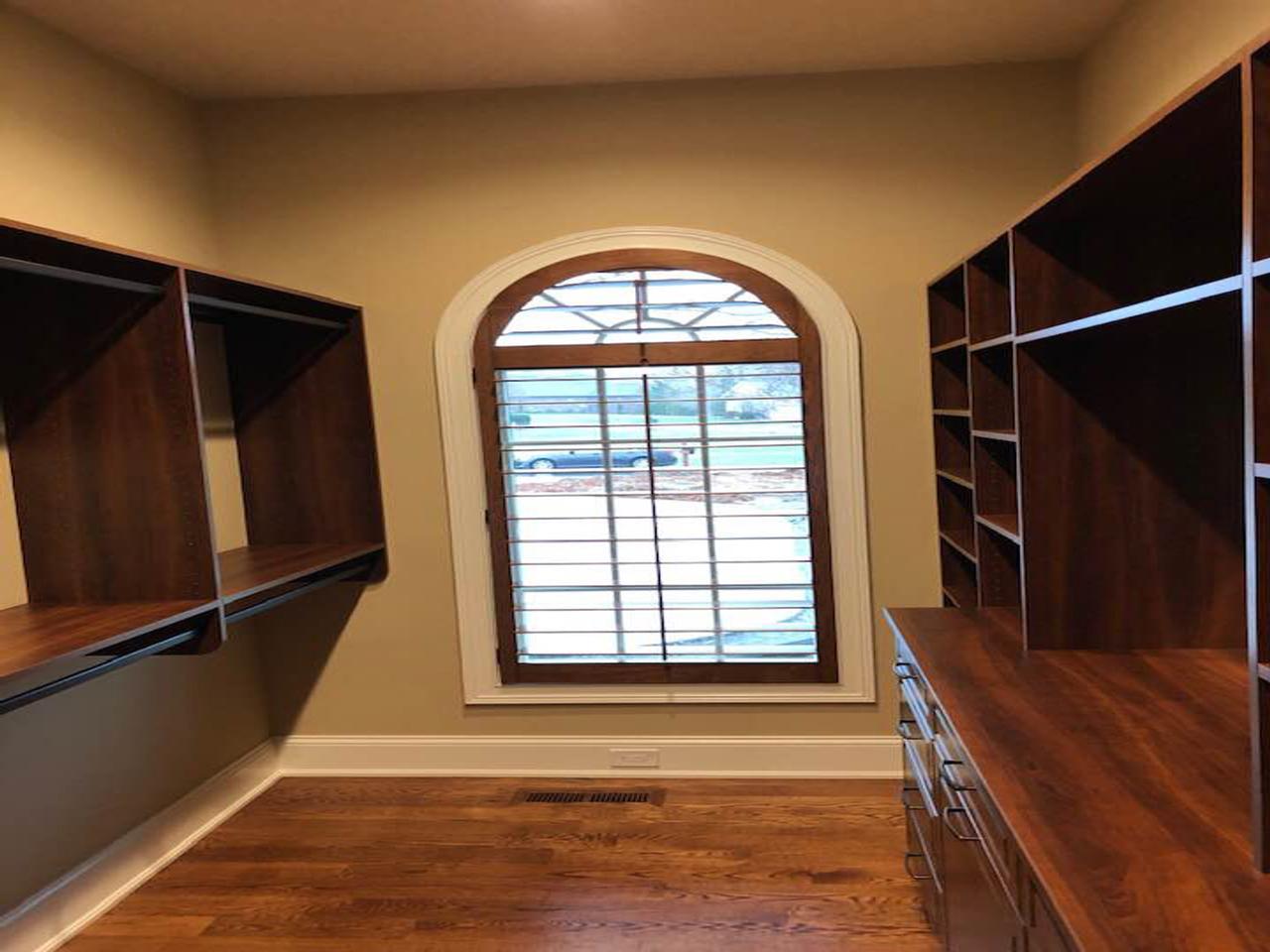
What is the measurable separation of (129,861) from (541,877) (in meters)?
1.29

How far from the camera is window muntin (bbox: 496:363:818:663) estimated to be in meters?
3.23

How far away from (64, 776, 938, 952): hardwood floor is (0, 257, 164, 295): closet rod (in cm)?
180

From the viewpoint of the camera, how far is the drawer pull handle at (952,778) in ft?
5.28

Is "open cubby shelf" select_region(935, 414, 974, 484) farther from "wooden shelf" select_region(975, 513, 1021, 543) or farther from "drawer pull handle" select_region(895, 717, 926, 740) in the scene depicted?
"drawer pull handle" select_region(895, 717, 926, 740)

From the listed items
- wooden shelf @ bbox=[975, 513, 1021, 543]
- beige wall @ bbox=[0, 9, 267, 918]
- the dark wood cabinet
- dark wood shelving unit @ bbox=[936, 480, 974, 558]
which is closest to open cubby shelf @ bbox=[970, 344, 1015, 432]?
wooden shelf @ bbox=[975, 513, 1021, 543]

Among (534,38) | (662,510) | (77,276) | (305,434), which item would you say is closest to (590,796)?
(662,510)

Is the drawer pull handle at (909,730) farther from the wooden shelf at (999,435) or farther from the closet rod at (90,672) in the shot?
the closet rod at (90,672)

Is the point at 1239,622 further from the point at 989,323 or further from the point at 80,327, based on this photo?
the point at 80,327

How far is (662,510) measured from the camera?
3287mm

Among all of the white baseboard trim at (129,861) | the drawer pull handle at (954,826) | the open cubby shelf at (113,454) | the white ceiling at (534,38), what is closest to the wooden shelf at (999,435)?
the drawer pull handle at (954,826)

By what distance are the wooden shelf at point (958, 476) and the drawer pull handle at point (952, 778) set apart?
1.11 metres

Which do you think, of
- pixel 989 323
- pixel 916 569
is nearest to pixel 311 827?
pixel 916 569

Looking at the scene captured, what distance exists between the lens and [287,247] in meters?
3.38

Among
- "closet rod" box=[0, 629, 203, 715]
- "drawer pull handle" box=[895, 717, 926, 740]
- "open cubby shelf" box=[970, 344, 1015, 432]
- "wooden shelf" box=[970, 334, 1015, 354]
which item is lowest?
"drawer pull handle" box=[895, 717, 926, 740]
